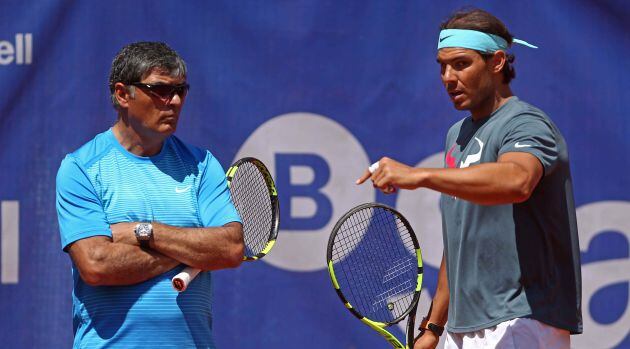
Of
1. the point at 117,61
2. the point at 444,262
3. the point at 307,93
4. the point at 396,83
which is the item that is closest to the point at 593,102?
the point at 396,83

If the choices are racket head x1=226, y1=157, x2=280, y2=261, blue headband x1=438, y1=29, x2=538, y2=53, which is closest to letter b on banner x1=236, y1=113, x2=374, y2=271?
racket head x1=226, y1=157, x2=280, y2=261

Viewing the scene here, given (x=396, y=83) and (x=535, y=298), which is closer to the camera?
(x=535, y=298)

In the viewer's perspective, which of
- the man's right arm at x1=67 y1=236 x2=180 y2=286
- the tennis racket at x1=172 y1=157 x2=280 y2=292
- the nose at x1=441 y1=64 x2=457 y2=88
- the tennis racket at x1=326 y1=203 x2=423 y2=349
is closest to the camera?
the man's right arm at x1=67 y1=236 x2=180 y2=286

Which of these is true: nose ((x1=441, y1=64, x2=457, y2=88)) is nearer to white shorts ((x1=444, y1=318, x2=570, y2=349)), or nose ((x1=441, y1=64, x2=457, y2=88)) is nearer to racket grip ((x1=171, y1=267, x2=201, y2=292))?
white shorts ((x1=444, y1=318, x2=570, y2=349))

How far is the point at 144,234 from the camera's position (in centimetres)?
385

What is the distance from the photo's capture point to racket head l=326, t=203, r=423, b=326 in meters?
4.34

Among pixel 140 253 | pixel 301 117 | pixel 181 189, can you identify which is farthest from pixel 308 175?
pixel 140 253

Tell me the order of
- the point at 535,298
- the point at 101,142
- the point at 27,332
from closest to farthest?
1. the point at 535,298
2. the point at 101,142
3. the point at 27,332

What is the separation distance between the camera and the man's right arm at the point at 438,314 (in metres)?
4.27

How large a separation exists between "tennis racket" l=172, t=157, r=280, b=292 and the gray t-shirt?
3.24ft

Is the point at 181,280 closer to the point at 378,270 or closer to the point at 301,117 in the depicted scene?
the point at 378,270

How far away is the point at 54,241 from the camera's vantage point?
5.57 m

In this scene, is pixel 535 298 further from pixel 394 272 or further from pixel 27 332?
pixel 27 332

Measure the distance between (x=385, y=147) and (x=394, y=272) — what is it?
1.07 metres
